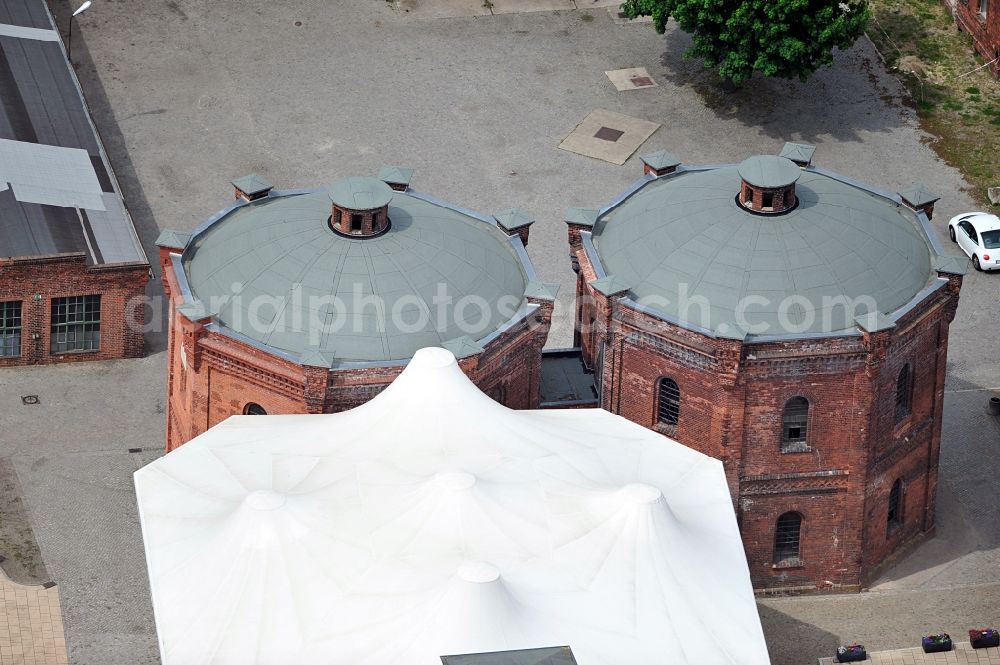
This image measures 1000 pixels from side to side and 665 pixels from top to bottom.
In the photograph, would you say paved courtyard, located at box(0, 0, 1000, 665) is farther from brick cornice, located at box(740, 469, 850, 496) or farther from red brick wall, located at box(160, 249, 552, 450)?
red brick wall, located at box(160, 249, 552, 450)

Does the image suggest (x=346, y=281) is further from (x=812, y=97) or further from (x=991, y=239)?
(x=812, y=97)

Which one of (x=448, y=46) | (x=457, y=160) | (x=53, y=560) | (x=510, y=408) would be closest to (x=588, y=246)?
(x=510, y=408)

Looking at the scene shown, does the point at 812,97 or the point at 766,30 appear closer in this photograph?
the point at 766,30

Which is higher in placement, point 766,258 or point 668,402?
point 766,258

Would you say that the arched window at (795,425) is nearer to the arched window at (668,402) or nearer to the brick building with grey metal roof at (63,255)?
A: the arched window at (668,402)

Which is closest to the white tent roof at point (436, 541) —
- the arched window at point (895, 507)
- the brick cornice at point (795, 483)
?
the brick cornice at point (795, 483)

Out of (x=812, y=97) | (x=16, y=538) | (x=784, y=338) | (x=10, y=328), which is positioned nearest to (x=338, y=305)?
(x=784, y=338)
